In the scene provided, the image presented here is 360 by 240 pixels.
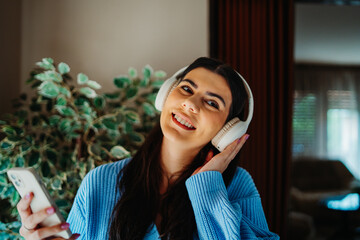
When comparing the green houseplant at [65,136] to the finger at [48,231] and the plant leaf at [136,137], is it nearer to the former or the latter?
the plant leaf at [136,137]

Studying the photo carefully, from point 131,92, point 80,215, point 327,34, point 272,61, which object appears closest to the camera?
point 80,215

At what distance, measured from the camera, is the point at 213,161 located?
1.01 m

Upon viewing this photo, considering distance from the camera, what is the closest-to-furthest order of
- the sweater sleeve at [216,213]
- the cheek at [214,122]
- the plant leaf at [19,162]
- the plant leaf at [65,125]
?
the sweater sleeve at [216,213] → the cheek at [214,122] → the plant leaf at [19,162] → the plant leaf at [65,125]

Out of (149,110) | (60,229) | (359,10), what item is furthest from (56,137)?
(359,10)

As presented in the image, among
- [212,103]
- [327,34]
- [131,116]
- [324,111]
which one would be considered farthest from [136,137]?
[327,34]

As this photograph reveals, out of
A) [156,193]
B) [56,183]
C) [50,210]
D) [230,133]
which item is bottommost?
[56,183]

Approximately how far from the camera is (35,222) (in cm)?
83

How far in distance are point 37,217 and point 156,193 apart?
392 mm

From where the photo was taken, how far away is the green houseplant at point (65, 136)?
1.58 m

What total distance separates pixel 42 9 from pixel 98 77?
1.96 feet

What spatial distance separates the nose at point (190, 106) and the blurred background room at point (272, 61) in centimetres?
129

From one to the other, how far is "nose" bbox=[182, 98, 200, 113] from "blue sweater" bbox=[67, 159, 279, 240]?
202 mm

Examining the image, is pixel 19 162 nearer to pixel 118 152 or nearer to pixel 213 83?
pixel 118 152

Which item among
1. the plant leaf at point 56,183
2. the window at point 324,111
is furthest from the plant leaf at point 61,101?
the window at point 324,111
